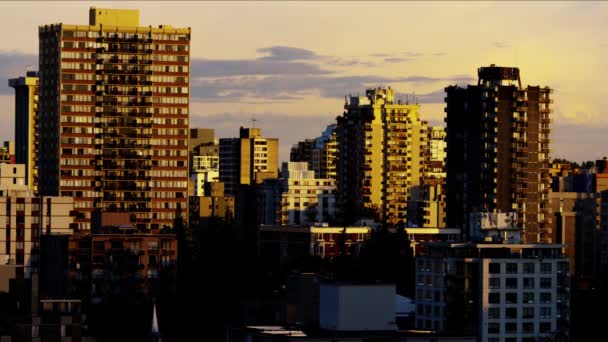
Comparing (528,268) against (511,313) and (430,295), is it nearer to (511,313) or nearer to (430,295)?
(511,313)

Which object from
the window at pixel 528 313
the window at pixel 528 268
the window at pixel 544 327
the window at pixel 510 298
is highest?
the window at pixel 528 268

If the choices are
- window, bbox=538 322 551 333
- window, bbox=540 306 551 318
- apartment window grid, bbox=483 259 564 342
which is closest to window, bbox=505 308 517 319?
apartment window grid, bbox=483 259 564 342

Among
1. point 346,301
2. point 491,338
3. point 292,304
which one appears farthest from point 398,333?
point 491,338

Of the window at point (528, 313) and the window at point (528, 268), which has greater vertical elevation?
the window at point (528, 268)

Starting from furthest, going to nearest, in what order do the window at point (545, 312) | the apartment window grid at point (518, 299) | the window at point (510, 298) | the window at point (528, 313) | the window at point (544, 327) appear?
the window at point (545, 312)
the window at point (510, 298)
the window at point (544, 327)
the window at point (528, 313)
the apartment window grid at point (518, 299)

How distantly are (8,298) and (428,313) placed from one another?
39531 mm

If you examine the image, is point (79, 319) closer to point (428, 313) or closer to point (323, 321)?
point (323, 321)

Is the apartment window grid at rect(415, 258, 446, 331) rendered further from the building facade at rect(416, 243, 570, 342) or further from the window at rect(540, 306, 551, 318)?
the window at rect(540, 306, 551, 318)

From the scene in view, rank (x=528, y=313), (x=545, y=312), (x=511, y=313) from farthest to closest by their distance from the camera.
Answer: (x=545, y=312) → (x=528, y=313) → (x=511, y=313)

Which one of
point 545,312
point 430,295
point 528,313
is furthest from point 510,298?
point 430,295

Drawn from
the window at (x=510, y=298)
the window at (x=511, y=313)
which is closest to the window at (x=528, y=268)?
the window at (x=510, y=298)

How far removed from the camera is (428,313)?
637ft

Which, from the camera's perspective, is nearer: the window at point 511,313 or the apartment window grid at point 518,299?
the apartment window grid at point 518,299

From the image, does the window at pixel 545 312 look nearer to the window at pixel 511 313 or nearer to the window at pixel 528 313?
the window at pixel 528 313
